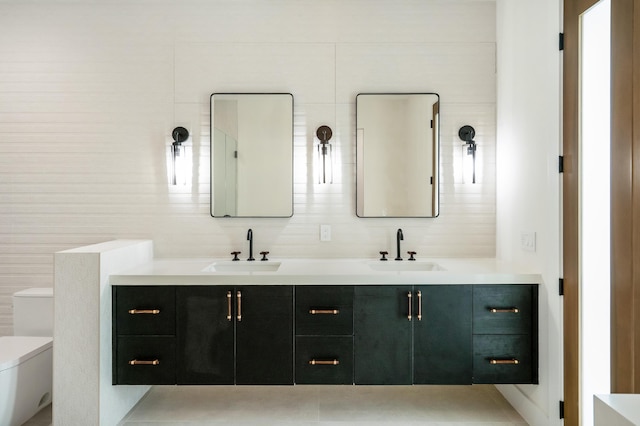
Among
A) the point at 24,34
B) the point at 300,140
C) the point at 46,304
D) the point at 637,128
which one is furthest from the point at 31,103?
the point at 637,128

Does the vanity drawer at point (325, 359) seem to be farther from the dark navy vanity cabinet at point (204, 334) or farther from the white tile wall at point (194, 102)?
the white tile wall at point (194, 102)

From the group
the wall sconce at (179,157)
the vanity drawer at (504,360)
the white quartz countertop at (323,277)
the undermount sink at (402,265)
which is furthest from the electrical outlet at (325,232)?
the vanity drawer at (504,360)

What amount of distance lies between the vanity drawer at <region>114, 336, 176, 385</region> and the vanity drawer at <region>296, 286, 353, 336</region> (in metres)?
0.78

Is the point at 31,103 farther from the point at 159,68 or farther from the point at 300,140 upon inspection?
the point at 300,140

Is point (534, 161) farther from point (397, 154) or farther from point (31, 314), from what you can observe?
point (31, 314)

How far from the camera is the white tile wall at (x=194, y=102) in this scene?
3055 mm

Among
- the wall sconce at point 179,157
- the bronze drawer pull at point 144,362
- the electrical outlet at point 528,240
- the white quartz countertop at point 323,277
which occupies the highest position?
the wall sconce at point 179,157

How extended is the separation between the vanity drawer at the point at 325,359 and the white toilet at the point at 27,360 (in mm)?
1581

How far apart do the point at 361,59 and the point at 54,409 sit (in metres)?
2.96

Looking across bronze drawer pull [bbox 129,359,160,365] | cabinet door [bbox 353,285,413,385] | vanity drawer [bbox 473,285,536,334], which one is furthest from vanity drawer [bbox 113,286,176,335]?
vanity drawer [bbox 473,285,536,334]

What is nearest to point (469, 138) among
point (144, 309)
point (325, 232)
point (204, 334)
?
point (325, 232)

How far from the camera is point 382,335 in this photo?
2.47 meters

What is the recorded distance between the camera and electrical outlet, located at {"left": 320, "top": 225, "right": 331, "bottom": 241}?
10.1 ft

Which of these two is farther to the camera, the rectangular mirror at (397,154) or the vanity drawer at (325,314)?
the rectangular mirror at (397,154)
